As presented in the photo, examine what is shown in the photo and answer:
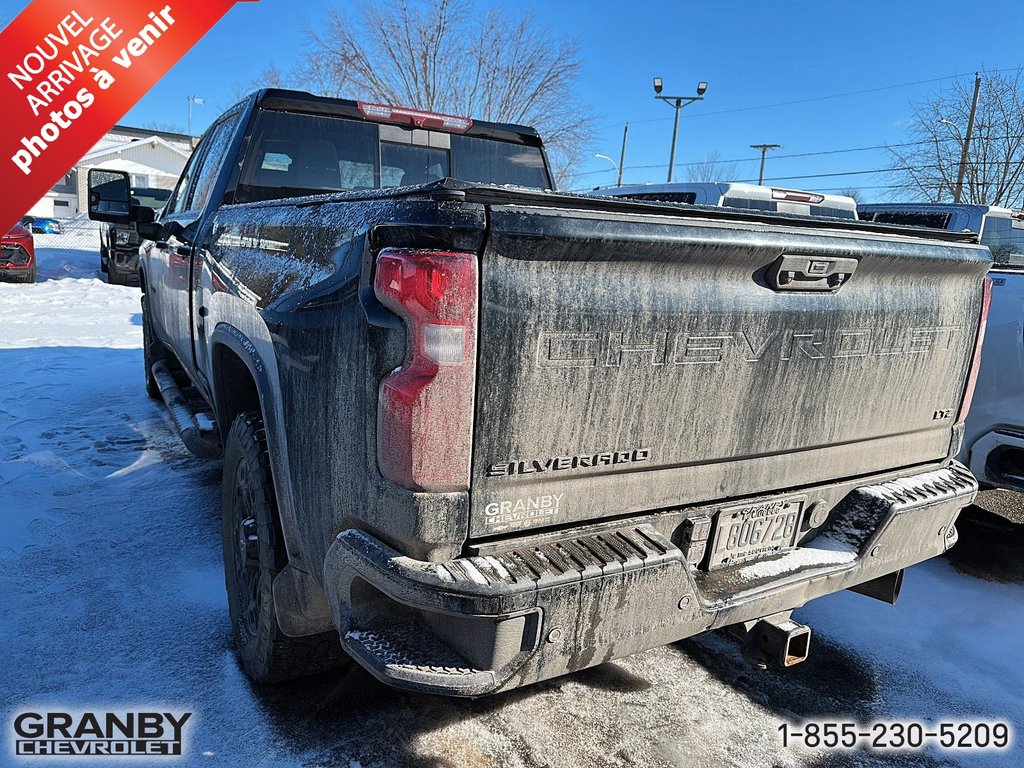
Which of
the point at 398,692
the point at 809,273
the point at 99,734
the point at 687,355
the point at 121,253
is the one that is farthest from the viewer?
the point at 121,253

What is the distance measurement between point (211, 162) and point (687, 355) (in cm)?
334

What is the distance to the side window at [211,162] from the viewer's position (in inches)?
154

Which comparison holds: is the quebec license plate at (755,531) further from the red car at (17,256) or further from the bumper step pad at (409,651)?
the red car at (17,256)

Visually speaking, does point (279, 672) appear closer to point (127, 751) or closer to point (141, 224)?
point (127, 751)

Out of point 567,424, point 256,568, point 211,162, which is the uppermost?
point 211,162

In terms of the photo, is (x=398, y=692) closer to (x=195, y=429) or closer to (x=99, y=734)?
(x=99, y=734)

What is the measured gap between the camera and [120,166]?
1767 inches

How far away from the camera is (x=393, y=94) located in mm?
22781

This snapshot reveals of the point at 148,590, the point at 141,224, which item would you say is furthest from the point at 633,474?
the point at 141,224

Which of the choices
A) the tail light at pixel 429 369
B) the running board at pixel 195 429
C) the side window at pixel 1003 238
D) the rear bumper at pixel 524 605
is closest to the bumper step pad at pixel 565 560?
the rear bumper at pixel 524 605

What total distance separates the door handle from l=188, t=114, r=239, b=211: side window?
9.64ft

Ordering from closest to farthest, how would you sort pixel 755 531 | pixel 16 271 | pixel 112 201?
pixel 755 531
pixel 112 201
pixel 16 271

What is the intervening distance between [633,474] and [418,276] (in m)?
0.81

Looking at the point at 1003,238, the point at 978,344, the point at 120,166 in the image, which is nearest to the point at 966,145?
the point at 1003,238
